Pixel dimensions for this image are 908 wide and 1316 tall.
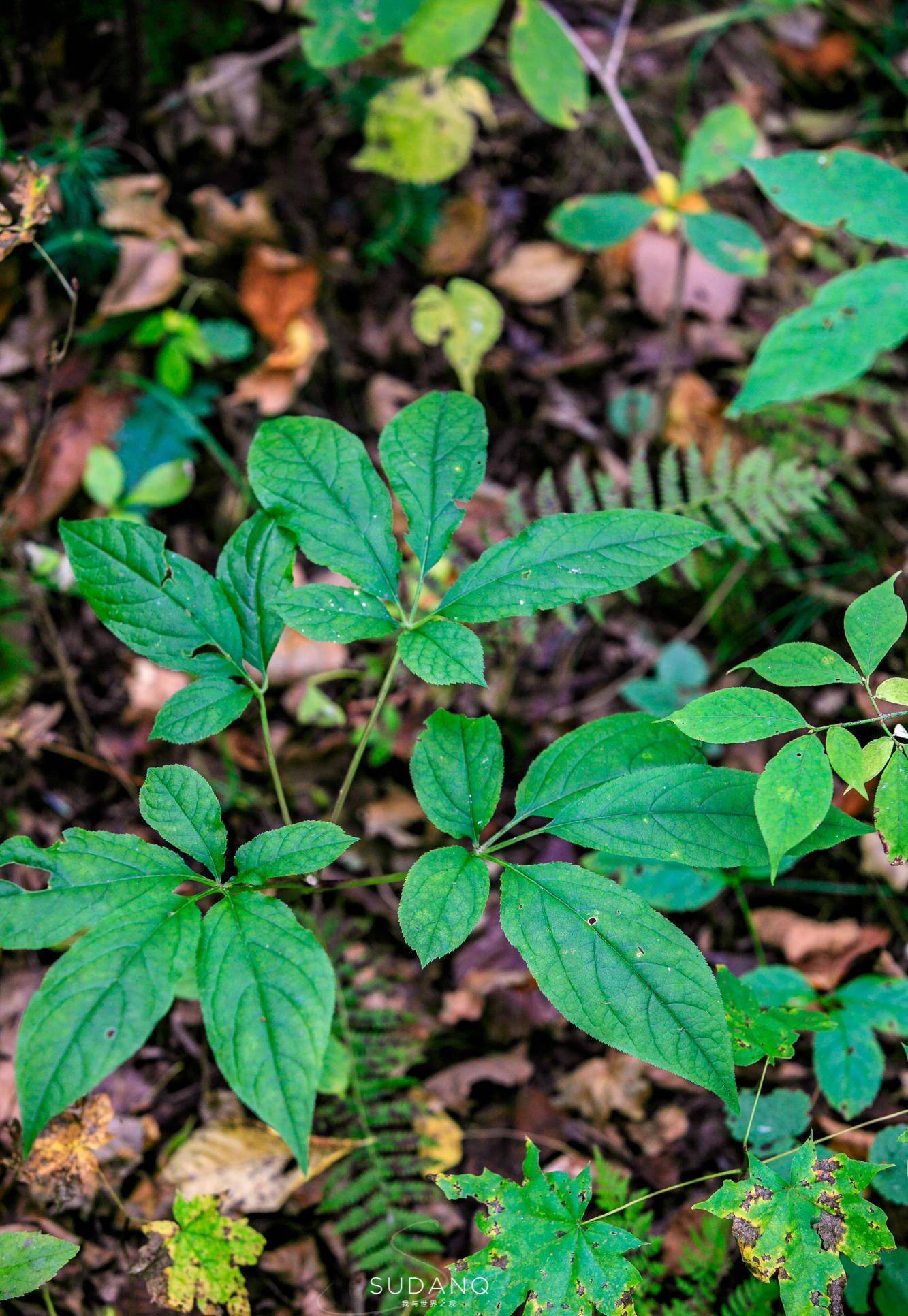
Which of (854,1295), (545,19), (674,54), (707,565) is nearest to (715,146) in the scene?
(545,19)

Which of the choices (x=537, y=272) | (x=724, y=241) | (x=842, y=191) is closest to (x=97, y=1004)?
(x=842, y=191)

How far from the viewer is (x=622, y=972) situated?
1.22m

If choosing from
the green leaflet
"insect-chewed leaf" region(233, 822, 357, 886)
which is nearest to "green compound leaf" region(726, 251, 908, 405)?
the green leaflet

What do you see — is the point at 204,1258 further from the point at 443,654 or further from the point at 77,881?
the point at 443,654

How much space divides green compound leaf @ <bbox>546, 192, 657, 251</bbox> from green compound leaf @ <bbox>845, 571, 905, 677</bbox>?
1.67 m

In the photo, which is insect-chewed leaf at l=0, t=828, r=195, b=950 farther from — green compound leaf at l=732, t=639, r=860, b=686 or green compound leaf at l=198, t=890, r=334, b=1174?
green compound leaf at l=732, t=639, r=860, b=686

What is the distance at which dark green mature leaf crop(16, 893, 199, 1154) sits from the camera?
105 centimetres

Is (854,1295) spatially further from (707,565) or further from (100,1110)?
(707,565)

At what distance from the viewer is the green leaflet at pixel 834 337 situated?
175 cm

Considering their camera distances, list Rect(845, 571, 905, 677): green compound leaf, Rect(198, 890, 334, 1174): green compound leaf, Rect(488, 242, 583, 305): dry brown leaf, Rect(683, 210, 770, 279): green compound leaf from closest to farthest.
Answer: Rect(198, 890, 334, 1174): green compound leaf → Rect(845, 571, 905, 677): green compound leaf → Rect(683, 210, 770, 279): green compound leaf → Rect(488, 242, 583, 305): dry brown leaf

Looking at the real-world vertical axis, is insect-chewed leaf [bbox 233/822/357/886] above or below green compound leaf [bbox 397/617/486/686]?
below

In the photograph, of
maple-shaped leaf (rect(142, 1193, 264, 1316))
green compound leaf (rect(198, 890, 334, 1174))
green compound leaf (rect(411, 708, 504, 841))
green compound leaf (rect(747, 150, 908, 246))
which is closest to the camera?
green compound leaf (rect(198, 890, 334, 1174))

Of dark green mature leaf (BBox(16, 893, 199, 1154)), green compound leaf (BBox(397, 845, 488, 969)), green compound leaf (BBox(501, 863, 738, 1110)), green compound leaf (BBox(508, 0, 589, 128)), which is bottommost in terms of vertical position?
green compound leaf (BBox(501, 863, 738, 1110))

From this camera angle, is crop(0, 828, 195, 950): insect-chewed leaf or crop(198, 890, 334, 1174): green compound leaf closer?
crop(198, 890, 334, 1174): green compound leaf
